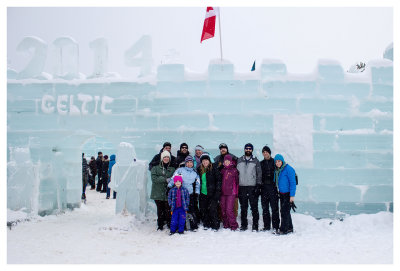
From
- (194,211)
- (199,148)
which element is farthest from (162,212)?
(199,148)

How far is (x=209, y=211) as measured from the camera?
261 inches

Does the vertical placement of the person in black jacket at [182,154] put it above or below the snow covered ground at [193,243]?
above

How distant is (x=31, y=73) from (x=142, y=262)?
5.44m

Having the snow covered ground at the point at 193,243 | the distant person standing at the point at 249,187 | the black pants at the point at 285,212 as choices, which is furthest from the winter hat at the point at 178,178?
the black pants at the point at 285,212

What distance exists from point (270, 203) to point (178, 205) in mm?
1661

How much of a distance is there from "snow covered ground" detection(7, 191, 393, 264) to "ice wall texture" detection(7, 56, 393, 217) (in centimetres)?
68

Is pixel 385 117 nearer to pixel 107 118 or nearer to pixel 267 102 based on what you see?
pixel 267 102

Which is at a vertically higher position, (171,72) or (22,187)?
(171,72)

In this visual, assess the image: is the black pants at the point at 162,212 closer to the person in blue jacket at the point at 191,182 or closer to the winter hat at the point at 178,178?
the person in blue jacket at the point at 191,182

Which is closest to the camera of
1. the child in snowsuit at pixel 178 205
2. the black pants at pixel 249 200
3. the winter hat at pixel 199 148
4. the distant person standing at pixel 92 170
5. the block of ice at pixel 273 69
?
the child in snowsuit at pixel 178 205

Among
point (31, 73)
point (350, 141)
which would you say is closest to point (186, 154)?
point (350, 141)

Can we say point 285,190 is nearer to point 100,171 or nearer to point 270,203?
point 270,203

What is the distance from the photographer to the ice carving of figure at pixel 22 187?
24.7ft

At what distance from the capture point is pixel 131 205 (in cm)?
717
